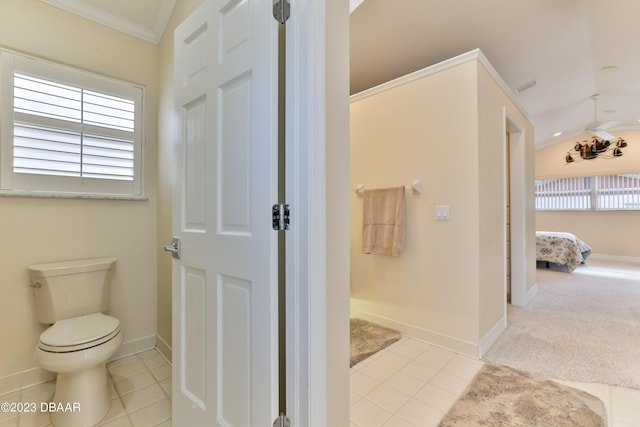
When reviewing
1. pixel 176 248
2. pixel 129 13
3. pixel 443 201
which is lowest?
pixel 176 248

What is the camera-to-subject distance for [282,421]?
94 centimetres

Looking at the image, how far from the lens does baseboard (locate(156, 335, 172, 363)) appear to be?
6.56ft

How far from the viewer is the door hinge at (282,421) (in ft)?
3.07

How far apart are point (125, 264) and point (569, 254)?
257 inches

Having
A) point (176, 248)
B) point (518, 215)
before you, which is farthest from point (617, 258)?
point (176, 248)

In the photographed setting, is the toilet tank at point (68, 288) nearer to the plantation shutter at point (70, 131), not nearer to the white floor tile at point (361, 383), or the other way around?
the plantation shutter at point (70, 131)

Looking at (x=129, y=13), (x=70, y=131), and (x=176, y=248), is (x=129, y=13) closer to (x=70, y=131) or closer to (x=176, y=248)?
(x=70, y=131)

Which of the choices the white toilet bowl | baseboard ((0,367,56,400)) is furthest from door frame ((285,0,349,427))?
baseboard ((0,367,56,400))

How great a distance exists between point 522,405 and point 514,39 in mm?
3009

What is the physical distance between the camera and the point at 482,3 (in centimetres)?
217

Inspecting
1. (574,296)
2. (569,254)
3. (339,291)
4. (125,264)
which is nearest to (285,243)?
(339,291)

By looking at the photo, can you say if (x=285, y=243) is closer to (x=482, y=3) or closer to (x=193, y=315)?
(x=193, y=315)

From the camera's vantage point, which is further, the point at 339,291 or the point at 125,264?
the point at 125,264

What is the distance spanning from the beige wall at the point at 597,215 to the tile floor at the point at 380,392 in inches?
259
